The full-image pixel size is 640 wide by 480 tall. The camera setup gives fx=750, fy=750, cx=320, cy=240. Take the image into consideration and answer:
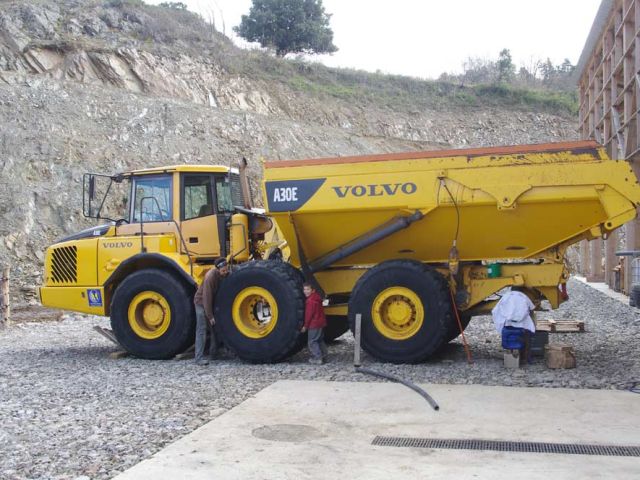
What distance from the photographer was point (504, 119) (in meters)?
44.1

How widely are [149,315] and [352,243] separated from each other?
3.33 m

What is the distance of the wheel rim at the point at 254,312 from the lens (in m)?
10.6

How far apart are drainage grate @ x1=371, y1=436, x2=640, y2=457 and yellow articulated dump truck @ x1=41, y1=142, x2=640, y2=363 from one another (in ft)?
11.9

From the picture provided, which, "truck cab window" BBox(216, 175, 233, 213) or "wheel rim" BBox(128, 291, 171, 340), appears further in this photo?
"truck cab window" BBox(216, 175, 233, 213)

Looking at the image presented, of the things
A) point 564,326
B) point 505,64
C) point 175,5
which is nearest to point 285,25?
point 175,5

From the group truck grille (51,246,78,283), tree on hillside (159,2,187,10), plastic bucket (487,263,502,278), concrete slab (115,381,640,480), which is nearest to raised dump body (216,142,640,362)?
plastic bucket (487,263,502,278)

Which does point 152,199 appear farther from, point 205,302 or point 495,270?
point 495,270

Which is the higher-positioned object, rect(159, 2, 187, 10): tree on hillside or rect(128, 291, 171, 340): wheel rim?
rect(159, 2, 187, 10): tree on hillside

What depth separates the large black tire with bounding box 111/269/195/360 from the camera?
1113cm

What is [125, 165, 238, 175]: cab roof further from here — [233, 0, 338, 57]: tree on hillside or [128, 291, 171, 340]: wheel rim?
[233, 0, 338, 57]: tree on hillside

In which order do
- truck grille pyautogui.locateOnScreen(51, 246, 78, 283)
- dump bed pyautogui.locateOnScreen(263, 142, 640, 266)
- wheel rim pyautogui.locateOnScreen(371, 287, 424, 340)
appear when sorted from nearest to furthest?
dump bed pyautogui.locateOnScreen(263, 142, 640, 266) → wheel rim pyautogui.locateOnScreen(371, 287, 424, 340) → truck grille pyautogui.locateOnScreen(51, 246, 78, 283)

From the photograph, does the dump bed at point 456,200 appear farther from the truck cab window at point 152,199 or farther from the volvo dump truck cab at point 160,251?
the truck cab window at point 152,199

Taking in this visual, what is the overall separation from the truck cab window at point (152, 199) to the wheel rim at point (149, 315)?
1.21 meters

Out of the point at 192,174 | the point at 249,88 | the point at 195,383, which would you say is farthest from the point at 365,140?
the point at 195,383
